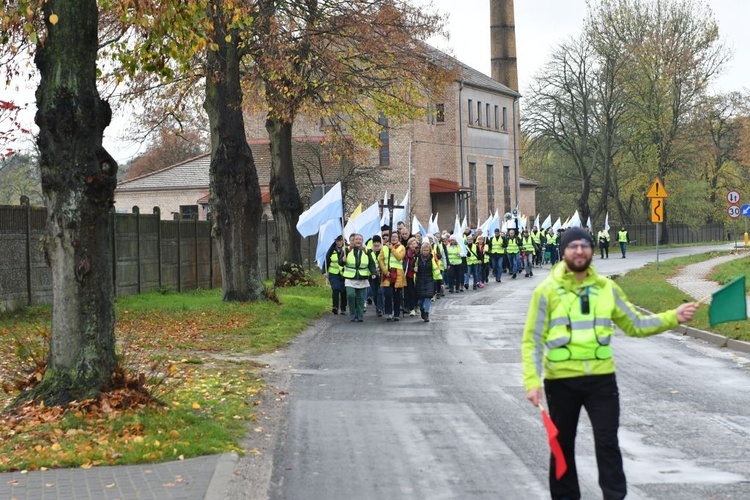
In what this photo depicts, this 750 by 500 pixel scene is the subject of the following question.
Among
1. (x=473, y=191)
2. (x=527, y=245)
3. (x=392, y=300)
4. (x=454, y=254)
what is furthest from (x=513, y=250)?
(x=473, y=191)

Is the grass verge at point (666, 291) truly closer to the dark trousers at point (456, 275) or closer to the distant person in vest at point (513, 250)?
the distant person in vest at point (513, 250)

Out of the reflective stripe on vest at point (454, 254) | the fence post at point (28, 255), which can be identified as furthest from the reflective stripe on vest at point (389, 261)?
the reflective stripe on vest at point (454, 254)

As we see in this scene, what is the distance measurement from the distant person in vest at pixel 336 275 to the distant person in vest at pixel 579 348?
18245 mm

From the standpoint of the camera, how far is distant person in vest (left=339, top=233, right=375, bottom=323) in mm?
24141

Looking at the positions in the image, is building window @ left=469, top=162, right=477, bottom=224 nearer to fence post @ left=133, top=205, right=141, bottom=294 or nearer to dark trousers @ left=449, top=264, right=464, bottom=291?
dark trousers @ left=449, top=264, right=464, bottom=291

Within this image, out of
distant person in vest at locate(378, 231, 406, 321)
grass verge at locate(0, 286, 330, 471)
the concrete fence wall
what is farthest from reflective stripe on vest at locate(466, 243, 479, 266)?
grass verge at locate(0, 286, 330, 471)

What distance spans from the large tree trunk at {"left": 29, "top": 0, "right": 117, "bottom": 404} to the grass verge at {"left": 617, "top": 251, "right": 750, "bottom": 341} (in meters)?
10.7

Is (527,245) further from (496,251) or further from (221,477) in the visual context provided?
(221,477)

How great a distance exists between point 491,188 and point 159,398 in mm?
68522

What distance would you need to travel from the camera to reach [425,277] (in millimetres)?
24141

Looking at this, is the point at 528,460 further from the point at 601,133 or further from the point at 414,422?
the point at 601,133

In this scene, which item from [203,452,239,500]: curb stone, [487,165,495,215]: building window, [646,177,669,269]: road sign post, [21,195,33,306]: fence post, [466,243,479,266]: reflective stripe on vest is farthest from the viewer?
[487,165,495,215]: building window

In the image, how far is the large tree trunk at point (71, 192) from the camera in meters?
11.1

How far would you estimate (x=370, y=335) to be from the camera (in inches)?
832
